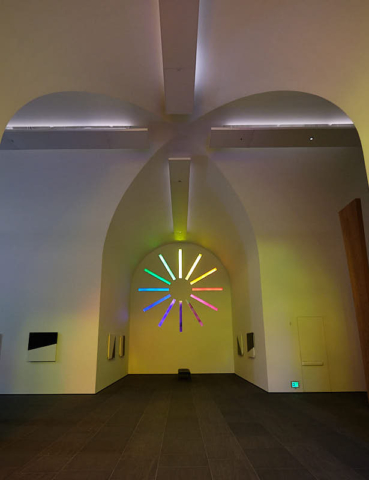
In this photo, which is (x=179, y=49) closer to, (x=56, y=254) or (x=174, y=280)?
(x=56, y=254)

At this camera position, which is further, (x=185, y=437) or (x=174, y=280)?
(x=174, y=280)

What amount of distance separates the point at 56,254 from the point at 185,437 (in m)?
5.20

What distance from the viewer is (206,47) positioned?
427 centimetres

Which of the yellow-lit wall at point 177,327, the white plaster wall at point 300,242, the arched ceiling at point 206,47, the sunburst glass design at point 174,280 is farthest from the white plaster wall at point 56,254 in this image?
the sunburst glass design at point 174,280

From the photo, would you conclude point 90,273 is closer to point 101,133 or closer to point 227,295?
point 101,133

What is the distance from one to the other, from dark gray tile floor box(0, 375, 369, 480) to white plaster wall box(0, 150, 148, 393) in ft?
2.17

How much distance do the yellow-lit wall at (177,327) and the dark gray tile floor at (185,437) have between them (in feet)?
16.1

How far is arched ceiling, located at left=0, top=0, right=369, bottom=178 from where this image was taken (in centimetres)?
319

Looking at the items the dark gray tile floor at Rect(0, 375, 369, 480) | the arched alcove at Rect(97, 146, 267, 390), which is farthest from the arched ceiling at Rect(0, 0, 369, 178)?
the dark gray tile floor at Rect(0, 375, 369, 480)

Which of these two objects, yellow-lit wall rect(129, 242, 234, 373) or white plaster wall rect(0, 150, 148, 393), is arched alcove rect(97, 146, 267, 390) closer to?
white plaster wall rect(0, 150, 148, 393)

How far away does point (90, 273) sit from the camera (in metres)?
7.60

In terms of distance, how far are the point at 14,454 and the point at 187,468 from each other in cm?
178

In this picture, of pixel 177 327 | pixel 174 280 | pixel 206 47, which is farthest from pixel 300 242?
pixel 177 327

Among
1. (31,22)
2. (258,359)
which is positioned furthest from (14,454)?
(258,359)
